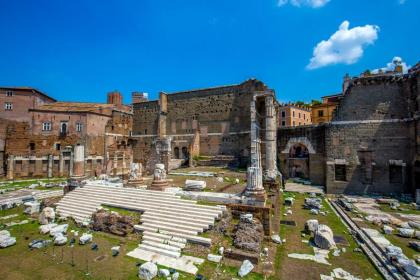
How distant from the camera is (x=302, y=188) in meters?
17.0

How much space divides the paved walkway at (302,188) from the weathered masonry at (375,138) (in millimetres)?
818

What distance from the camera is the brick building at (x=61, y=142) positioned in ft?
77.8

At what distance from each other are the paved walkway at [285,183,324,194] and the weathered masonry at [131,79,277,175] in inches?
246

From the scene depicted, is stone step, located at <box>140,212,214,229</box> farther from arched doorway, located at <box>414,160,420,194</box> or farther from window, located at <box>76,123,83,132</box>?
window, located at <box>76,123,83,132</box>

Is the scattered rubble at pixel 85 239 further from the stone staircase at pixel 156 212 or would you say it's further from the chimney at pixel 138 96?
the chimney at pixel 138 96

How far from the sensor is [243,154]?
81.7ft

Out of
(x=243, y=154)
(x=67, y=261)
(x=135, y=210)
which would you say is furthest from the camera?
(x=243, y=154)

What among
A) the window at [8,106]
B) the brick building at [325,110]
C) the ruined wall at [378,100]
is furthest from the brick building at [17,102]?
the brick building at [325,110]

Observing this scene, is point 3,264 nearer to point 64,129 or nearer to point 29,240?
point 29,240

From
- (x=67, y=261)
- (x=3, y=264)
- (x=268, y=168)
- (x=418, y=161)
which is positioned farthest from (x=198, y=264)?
(x=418, y=161)

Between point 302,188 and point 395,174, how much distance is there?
6.42m

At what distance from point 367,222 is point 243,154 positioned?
1568cm

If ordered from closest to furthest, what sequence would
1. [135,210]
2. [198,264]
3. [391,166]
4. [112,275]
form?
[112,275] → [198,264] → [135,210] → [391,166]

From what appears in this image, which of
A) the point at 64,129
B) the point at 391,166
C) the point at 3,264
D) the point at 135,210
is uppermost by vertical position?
the point at 64,129
